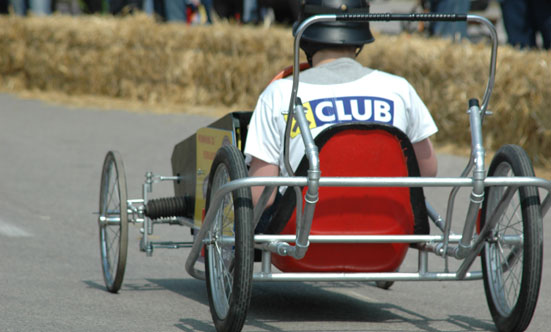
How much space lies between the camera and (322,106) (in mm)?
4500

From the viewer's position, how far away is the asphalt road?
4.87 metres

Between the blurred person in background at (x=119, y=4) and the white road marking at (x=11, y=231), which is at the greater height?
the blurred person in background at (x=119, y=4)

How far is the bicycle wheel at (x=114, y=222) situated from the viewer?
17.7 feet

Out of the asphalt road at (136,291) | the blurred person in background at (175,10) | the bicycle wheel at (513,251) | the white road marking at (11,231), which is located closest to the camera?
the bicycle wheel at (513,251)

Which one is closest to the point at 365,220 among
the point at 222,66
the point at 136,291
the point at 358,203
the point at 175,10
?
the point at 358,203

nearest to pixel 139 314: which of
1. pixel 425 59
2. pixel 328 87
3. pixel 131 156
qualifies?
pixel 328 87

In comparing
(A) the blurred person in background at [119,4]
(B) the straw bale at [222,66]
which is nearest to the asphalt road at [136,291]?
(B) the straw bale at [222,66]

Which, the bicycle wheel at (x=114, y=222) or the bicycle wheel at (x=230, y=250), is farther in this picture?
the bicycle wheel at (x=114, y=222)

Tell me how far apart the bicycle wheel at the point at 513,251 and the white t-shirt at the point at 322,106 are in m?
0.52

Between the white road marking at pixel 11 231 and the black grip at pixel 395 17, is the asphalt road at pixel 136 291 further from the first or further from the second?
the black grip at pixel 395 17

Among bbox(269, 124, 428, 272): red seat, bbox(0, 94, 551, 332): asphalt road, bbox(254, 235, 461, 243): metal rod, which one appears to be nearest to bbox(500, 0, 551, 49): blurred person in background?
→ bbox(0, 94, 551, 332): asphalt road

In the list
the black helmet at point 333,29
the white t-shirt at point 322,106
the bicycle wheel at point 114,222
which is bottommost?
the bicycle wheel at point 114,222

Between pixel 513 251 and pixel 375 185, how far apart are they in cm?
85

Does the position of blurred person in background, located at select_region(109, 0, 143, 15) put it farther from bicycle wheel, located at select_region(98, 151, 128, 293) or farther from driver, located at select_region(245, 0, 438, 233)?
driver, located at select_region(245, 0, 438, 233)
